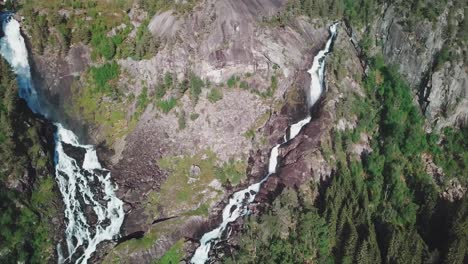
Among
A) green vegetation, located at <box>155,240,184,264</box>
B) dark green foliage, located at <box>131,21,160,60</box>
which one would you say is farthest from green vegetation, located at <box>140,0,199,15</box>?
green vegetation, located at <box>155,240,184,264</box>

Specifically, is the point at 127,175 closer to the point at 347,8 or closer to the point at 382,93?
the point at 382,93

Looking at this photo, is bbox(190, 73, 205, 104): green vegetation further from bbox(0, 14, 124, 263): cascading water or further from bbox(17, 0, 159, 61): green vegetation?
bbox(0, 14, 124, 263): cascading water

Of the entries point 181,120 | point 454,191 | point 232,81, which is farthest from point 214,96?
point 454,191

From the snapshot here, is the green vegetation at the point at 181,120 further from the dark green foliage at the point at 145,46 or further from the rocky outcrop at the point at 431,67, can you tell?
the rocky outcrop at the point at 431,67

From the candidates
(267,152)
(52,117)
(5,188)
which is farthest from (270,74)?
(5,188)

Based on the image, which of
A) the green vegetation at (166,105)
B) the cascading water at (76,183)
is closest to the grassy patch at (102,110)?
the cascading water at (76,183)

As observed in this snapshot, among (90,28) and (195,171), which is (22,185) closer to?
(195,171)
